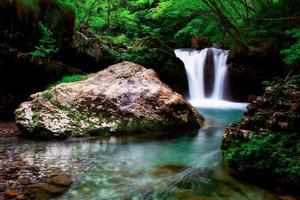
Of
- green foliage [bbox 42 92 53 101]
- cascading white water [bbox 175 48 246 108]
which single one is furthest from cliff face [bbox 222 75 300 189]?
cascading white water [bbox 175 48 246 108]

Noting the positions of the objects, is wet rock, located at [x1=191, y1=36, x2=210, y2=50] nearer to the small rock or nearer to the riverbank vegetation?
the riverbank vegetation

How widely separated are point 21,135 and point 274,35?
9.64 meters

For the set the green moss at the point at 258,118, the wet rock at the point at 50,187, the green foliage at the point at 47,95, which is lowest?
the wet rock at the point at 50,187

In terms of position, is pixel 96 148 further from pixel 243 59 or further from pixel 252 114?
pixel 243 59

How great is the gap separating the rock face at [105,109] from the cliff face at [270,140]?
8.43 feet

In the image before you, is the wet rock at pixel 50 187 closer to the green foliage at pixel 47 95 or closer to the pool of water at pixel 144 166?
the pool of water at pixel 144 166

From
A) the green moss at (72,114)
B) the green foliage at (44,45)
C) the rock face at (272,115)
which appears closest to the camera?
the rock face at (272,115)

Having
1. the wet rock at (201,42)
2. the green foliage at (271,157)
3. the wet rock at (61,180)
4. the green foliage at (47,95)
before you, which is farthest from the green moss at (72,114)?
the wet rock at (201,42)

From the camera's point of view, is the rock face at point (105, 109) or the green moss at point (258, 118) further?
the rock face at point (105, 109)

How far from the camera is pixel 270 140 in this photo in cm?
521

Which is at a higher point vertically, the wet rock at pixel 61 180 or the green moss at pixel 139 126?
the green moss at pixel 139 126

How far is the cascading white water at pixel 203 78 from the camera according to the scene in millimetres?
15071

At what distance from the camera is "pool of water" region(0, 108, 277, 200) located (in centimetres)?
461

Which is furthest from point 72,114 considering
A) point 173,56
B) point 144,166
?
point 173,56
